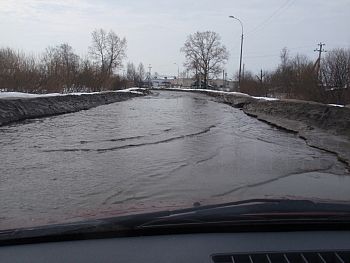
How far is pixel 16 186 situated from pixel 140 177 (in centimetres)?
248

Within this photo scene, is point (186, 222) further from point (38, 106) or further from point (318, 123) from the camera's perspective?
point (38, 106)

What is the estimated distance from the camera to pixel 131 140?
1655cm

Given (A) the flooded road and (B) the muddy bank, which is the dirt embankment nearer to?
(A) the flooded road

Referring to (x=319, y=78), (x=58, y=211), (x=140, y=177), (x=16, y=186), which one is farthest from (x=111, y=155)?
(x=319, y=78)

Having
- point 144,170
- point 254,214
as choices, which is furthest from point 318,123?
point 254,214

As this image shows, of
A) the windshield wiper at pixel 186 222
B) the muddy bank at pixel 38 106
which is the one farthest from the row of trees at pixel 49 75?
the windshield wiper at pixel 186 222

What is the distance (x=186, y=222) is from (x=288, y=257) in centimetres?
75

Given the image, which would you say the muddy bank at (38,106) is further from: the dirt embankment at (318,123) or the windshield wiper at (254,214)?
the windshield wiper at (254,214)

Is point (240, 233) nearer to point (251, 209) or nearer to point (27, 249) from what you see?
point (251, 209)

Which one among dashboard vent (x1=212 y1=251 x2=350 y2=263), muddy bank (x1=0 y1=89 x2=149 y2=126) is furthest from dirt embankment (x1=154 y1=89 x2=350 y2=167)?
muddy bank (x1=0 y1=89 x2=149 y2=126)

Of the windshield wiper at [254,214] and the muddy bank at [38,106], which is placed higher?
the windshield wiper at [254,214]

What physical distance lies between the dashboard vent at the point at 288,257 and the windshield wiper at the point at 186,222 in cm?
48

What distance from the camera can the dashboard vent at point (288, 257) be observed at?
8.36 ft

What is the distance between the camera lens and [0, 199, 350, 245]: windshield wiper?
9.85 feet
